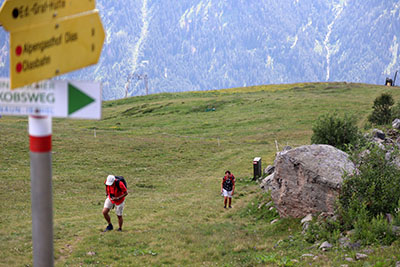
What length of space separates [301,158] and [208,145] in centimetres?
3088

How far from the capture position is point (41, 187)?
11.7 feet

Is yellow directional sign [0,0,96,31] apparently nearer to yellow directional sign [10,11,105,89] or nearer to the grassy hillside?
yellow directional sign [10,11,105,89]

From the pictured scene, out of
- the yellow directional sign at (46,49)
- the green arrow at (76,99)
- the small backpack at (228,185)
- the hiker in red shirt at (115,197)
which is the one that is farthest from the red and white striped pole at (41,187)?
the small backpack at (228,185)

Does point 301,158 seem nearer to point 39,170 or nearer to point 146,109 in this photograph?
point 39,170

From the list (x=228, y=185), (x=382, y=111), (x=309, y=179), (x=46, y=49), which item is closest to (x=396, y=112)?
(x=382, y=111)

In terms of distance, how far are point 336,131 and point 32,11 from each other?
875 inches

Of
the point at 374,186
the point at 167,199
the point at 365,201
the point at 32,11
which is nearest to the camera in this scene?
the point at 32,11

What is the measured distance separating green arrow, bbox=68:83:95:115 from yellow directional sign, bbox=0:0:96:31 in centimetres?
65

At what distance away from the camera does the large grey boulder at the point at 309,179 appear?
13.6m

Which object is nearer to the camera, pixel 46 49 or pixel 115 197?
pixel 46 49

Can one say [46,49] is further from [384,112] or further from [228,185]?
[384,112]

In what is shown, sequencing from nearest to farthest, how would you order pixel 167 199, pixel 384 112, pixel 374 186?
pixel 374 186
pixel 167 199
pixel 384 112

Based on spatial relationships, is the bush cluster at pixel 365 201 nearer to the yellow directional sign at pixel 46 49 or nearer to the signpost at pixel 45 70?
the signpost at pixel 45 70

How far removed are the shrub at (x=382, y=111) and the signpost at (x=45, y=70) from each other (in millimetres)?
36301
